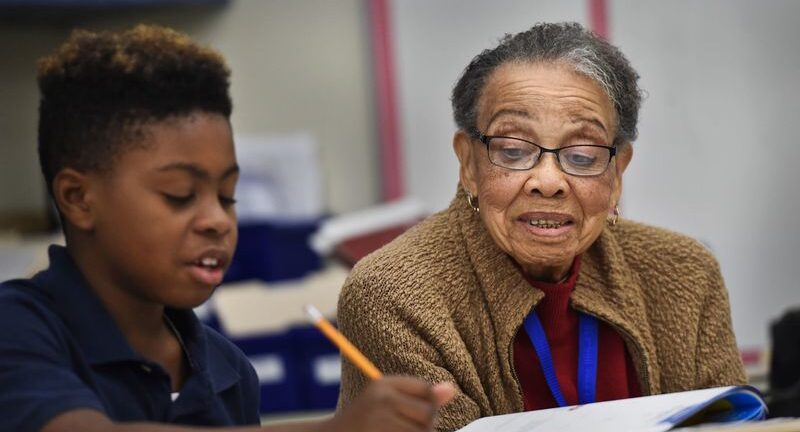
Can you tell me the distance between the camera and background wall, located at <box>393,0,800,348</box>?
353 cm

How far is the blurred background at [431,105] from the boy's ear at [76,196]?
2313 millimetres

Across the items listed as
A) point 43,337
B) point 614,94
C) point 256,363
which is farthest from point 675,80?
point 43,337

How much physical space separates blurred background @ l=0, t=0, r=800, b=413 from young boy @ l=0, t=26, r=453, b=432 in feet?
7.49

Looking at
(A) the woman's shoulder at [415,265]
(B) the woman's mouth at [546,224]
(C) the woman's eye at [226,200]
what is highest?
(C) the woman's eye at [226,200]

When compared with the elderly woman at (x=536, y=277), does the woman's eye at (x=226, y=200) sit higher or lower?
higher

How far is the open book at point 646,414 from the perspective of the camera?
112cm

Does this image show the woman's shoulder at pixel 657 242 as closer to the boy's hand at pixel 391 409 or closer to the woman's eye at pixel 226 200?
the woman's eye at pixel 226 200

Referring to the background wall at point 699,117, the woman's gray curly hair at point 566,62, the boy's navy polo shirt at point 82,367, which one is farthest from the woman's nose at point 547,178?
the background wall at point 699,117

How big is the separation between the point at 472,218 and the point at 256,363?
4.72 ft

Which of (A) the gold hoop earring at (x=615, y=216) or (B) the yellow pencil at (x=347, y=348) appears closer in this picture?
(B) the yellow pencil at (x=347, y=348)

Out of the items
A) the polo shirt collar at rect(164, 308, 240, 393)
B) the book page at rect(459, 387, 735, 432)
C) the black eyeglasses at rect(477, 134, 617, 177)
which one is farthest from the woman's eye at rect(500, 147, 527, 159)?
the polo shirt collar at rect(164, 308, 240, 393)

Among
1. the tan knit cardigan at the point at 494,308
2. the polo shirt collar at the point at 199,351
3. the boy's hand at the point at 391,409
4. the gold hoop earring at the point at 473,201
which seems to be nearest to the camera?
the boy's hand at the point at 391,409

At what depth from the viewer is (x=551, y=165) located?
150 cm

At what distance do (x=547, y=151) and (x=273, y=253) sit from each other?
1.64 meters
